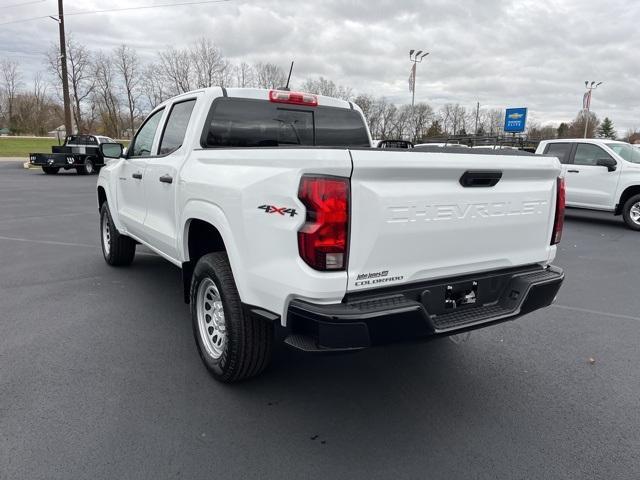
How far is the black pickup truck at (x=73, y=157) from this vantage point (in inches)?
806

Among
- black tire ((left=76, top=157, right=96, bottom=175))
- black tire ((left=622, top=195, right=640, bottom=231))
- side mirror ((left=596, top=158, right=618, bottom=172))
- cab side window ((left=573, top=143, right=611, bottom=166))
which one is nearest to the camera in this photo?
black tire ((left=622, top=195, right=640, bottom=231))

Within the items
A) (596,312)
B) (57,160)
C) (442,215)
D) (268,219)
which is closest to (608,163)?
(596,312)

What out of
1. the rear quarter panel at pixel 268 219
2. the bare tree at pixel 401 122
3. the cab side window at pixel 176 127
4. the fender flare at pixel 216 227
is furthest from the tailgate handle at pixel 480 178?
the bare tree at pixel 401 122

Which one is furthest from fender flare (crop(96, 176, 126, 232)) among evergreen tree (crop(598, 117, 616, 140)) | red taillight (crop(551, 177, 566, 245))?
A: evergreen tree (crop(598, 117, 616, 140))

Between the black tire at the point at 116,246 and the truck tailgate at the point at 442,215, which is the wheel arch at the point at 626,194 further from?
the black tire at the point at 116,246

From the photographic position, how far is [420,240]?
2.48 m

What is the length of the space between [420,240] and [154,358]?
2249 millimetres

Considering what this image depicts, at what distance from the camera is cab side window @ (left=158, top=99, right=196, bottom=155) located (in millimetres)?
3880

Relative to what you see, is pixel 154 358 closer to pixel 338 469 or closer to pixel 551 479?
pixel 338 469

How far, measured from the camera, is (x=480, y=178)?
2650mm

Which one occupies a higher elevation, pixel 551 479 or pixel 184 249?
pixel 184 249

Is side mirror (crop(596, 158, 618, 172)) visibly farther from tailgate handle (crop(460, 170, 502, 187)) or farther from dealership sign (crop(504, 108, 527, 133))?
dealership sign (crop(504, 108, 527, 133))

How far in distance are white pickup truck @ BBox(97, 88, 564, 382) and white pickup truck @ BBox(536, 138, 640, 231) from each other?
25.9 ft

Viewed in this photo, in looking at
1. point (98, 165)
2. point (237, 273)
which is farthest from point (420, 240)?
point (98, 165)
